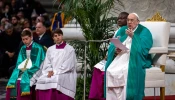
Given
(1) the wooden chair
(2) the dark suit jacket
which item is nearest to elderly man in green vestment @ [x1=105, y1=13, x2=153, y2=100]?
(1) the wooden chair

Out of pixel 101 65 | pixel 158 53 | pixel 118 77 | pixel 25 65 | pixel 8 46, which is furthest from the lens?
pixel 8 46

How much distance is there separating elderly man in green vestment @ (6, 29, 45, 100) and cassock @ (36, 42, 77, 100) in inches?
7.3

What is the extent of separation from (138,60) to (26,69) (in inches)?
83.0

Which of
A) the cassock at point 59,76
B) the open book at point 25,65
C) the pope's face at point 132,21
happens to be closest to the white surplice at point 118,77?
the pope's face at point 132,21

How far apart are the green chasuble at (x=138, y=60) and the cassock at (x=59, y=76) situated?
897 mm

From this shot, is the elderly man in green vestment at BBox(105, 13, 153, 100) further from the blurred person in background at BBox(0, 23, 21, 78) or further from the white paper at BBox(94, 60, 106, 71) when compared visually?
the blurred person in background at BBox(0, 23, 21, 78)

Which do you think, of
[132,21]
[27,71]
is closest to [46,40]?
[27,71]

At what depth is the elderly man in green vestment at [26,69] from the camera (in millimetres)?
11805

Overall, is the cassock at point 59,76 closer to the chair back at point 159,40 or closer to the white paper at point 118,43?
the white paper at point 118,43

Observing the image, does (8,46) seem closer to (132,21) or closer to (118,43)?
(132,21)

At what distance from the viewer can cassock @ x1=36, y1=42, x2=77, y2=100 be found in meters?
11.6

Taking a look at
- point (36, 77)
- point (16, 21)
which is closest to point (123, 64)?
point (36, 77)

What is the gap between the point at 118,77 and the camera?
35.0 feet

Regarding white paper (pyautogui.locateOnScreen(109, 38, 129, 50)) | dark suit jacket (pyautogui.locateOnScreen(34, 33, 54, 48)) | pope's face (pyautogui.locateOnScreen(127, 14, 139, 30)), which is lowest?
white paper (pyautogui.locateOnScreen(109, 38, 129, 50))
